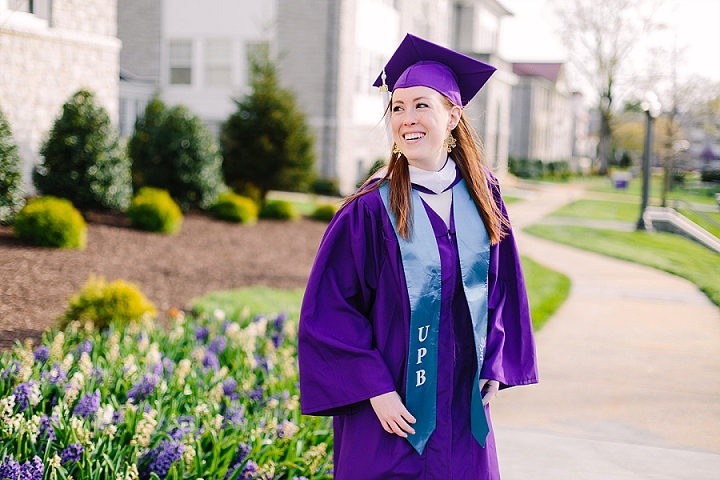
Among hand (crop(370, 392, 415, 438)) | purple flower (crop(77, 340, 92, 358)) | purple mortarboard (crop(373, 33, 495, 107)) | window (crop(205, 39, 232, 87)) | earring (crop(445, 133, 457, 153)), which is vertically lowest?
purple flower (crop(77, 340, 92, 358))

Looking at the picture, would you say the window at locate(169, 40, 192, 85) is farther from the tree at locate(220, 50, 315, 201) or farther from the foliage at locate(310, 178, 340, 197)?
the tree at locate(220, 50, 315, 201)

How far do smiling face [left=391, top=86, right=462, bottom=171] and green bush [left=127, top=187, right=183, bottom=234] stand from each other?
8.37m

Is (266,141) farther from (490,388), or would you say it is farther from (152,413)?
(490,388)

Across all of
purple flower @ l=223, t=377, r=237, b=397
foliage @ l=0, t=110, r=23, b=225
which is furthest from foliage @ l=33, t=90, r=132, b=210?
purple flower @ l=223, t=377, r=237, b=397

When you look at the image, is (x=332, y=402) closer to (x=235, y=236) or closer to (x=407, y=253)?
(x=407, y=253)

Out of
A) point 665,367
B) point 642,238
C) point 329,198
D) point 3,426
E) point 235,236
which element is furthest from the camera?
point 329,198

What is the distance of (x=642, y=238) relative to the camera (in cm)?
1461

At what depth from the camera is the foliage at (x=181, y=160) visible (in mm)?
12797

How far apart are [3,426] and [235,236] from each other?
8489 mm

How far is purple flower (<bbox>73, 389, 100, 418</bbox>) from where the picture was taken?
3.66 metres

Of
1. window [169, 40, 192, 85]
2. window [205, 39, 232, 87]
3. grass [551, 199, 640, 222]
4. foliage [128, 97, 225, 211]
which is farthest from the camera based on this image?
window [169, 40, 192, 85]

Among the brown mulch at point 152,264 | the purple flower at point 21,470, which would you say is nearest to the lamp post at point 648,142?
the brown mulch at point 152,264

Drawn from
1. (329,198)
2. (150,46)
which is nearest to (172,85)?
(150,46)

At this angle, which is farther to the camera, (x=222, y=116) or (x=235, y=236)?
A: (x=222, y=116)
